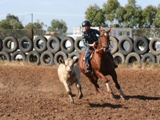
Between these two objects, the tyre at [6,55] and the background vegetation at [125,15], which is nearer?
the tyre at [6,55]

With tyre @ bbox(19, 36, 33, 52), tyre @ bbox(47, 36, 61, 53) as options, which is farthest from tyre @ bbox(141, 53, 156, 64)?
tyre @ bbox(19, 36, 33, 52)

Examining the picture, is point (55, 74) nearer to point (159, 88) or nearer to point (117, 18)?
point (159, 88)

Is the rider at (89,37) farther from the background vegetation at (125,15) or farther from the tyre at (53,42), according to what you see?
the background vegetation at (125,15)

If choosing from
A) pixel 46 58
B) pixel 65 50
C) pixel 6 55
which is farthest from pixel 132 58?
pixel 6 55

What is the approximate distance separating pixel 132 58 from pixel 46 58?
18.7ft

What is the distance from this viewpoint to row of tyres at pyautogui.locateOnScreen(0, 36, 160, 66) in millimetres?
21484

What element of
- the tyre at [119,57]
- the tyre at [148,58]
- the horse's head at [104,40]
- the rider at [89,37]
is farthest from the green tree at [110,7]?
the horse's head at [104,40]

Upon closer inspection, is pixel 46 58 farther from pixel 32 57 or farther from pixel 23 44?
pixel 23 44

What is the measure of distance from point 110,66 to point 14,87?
5.50 meters

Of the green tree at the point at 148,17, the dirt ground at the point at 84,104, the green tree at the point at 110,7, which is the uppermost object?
the green tree at the point at 110,7

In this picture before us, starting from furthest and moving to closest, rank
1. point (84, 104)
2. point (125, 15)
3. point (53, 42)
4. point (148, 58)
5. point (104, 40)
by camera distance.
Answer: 1. point (125, 15)
2. point (53, 42)
3. point (148, 58)
4. point (104, 40)
5. point (84, 104)

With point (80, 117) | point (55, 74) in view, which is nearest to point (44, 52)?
point (55, 74)

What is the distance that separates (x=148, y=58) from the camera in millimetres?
21469

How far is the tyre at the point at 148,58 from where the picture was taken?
21.2 m
